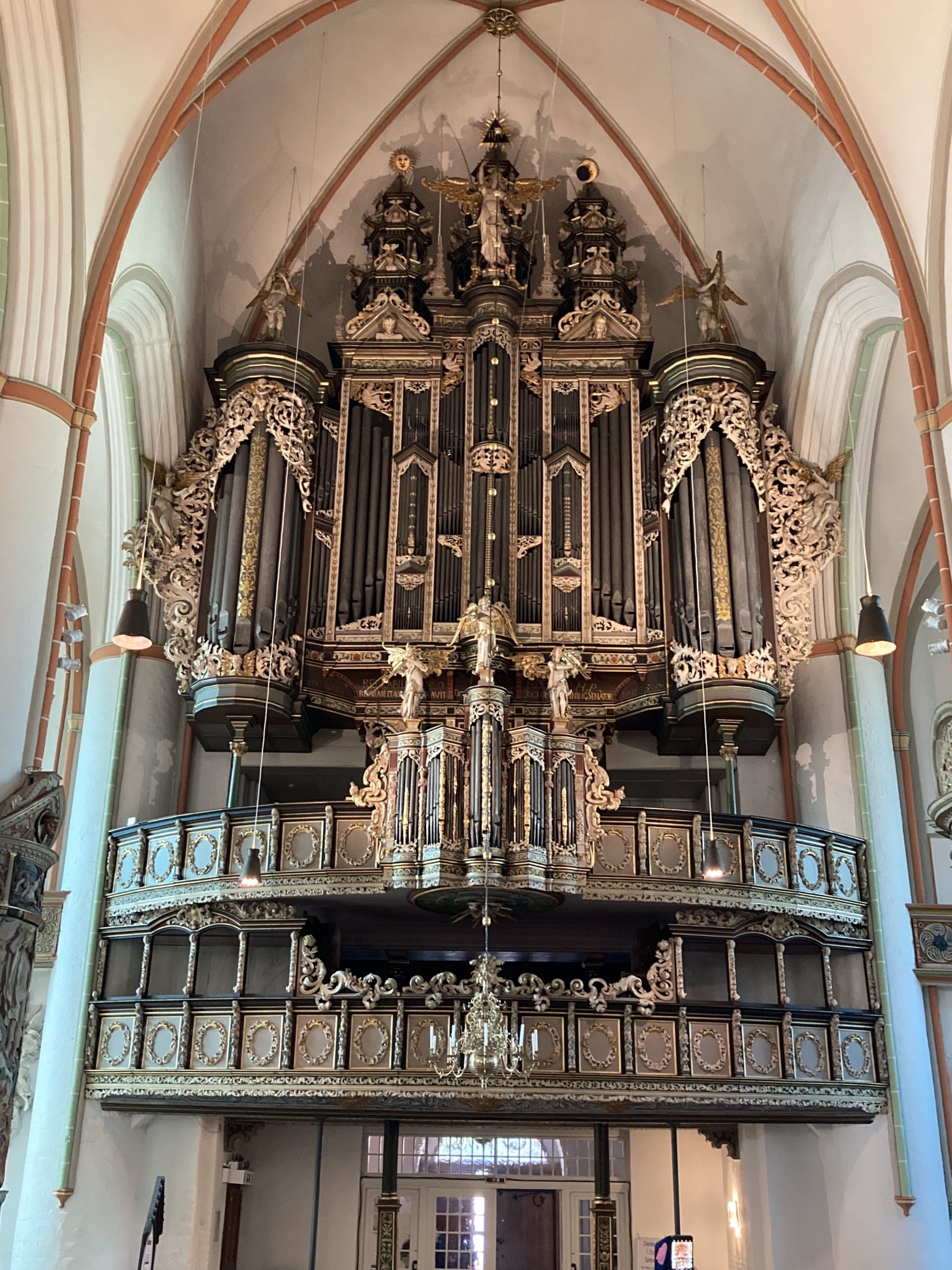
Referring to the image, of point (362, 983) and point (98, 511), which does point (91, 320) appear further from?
point (362, 983)

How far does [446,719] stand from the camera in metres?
15.5

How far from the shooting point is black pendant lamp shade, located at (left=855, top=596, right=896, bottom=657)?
468 inches

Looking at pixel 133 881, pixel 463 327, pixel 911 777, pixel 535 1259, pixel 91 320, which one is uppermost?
pixel 463 327

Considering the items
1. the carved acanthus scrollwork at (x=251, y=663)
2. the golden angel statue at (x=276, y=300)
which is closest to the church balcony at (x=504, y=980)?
the carved acanthus scrollwork at (x=251, y=663)

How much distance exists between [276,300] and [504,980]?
971cm

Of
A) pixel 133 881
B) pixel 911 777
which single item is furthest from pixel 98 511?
pixel 911 777

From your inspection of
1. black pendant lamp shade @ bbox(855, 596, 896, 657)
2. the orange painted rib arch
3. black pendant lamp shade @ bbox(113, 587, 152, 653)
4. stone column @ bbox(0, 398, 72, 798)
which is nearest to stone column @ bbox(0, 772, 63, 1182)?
stone column @ bbox(0, 398, 72, 798)


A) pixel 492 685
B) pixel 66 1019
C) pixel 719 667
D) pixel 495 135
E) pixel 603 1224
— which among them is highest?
pixel 495 135

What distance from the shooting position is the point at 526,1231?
1675 centimetres

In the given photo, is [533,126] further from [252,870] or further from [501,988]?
[501,988]

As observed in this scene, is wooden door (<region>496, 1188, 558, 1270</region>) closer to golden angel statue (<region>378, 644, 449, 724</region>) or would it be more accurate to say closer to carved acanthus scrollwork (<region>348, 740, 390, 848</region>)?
carved acanthus scrollwork (<region>348, 740, 390, 848</region>)

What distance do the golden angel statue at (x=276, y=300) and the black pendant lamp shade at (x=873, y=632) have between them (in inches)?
361

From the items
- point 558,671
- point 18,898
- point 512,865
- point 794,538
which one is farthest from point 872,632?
point 18,898

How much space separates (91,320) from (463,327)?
6282mm
